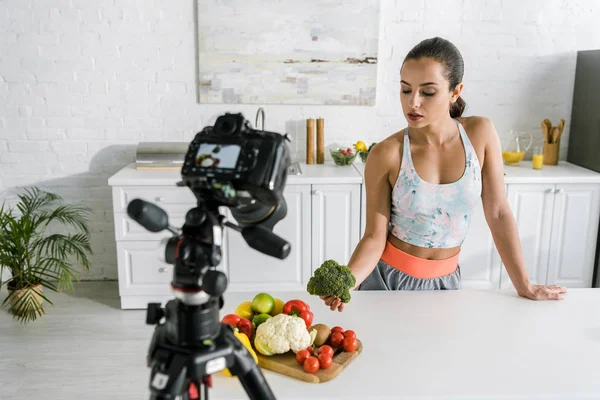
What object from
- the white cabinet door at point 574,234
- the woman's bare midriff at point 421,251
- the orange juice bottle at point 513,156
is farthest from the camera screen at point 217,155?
the orange juice bottle at point 513,156

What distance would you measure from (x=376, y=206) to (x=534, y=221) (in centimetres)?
198

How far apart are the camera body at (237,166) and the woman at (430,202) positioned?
97 cm

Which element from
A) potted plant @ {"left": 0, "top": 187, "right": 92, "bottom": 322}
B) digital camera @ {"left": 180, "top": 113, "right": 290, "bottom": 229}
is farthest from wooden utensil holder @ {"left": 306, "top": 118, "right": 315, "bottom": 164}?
digital camera @ {"left": 180, "top": 113, "right": 290, "bottom": 229}

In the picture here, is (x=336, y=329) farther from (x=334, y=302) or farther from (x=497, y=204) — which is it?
(x=497, y=204)

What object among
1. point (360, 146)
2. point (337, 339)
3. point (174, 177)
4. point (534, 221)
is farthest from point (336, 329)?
point (534, 221)

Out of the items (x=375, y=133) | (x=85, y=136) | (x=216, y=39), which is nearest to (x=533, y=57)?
(x=375, y=133)

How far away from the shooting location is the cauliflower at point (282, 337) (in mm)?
1270

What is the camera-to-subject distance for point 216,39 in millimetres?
3564

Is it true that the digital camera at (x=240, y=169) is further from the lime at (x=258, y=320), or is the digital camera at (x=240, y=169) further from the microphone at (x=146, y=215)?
the lime at (x=258, y=320)

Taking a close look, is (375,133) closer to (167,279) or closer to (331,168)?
(331,168)

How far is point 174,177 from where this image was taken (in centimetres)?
326

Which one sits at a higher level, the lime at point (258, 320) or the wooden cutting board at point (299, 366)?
the lime at point (258, 320)

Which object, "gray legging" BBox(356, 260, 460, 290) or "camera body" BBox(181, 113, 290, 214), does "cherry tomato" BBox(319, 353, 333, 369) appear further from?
"gray legging" BBox(356, 260, 460, 290)

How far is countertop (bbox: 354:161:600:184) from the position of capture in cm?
333
